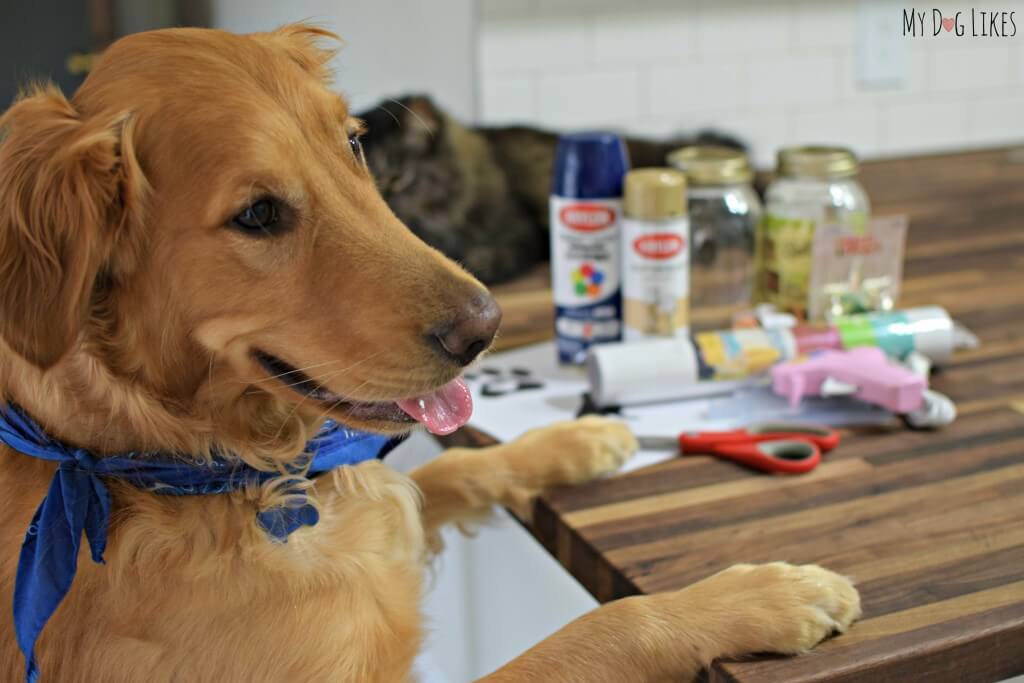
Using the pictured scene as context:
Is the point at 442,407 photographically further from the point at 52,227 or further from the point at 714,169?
the point at 714,169

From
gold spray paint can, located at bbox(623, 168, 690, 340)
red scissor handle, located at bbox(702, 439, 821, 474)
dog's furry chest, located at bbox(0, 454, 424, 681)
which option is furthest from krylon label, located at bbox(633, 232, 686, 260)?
dog's furry chest, located at bbox(0, 454, 424, 681)

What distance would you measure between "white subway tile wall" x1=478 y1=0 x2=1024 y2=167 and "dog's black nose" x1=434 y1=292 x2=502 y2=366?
1479 millimetres

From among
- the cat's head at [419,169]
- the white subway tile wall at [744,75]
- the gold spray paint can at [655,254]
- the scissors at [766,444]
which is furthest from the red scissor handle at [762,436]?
the white subway tile wall at [744,75]

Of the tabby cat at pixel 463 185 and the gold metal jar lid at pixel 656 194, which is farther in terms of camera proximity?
the tabby cat at pixel 463 185

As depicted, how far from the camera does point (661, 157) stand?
6.29 ft

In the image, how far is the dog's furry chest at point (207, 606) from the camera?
84 cm

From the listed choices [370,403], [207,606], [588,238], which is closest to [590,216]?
[588,238]

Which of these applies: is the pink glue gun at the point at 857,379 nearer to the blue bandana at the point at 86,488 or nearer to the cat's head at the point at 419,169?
the blue bandana at the point at 86,488

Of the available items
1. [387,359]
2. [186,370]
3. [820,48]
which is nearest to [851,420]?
[387,359]

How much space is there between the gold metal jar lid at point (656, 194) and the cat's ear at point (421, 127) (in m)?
0.57

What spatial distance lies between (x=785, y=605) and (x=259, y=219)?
493 millimetres

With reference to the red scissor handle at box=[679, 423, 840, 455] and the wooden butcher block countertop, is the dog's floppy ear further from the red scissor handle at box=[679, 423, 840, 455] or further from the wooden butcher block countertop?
the red scissor handle at box=[679, 423, 840, 455]

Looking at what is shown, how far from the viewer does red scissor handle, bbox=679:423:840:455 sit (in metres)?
1.10

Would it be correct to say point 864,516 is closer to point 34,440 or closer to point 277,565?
point 277,565
